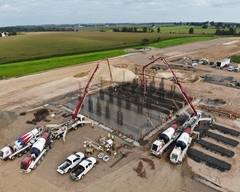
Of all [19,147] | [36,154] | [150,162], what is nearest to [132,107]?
[150,162]

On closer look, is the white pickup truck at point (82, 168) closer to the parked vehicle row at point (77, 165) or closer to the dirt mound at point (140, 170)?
the parked vehicle row at point (77, 165)

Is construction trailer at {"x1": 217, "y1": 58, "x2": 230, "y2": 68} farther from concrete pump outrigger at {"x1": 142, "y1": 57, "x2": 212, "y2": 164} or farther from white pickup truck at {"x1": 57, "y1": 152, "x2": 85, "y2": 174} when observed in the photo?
white pickup truck at {"x1": 57, "y1": 152, "x2": 85, "y2": 174}

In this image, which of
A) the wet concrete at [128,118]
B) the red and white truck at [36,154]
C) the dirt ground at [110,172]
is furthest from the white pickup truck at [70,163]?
the wet concrete at [128,118]

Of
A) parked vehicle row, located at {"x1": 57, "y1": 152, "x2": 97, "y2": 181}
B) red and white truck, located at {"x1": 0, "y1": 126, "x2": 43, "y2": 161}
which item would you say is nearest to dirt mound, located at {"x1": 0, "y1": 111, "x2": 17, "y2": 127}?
red and white truck, located at {"x1": 0, "y1": 126, "x2": 43, "y2": 161}

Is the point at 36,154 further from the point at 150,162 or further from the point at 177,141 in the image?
the point at 177,141

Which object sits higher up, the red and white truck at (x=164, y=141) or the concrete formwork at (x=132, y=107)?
the red and white truck at (x=164, y=141)

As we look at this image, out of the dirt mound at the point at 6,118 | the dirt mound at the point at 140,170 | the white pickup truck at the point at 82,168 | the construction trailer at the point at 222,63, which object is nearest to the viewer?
the white pickup truck at the point at 82,168
